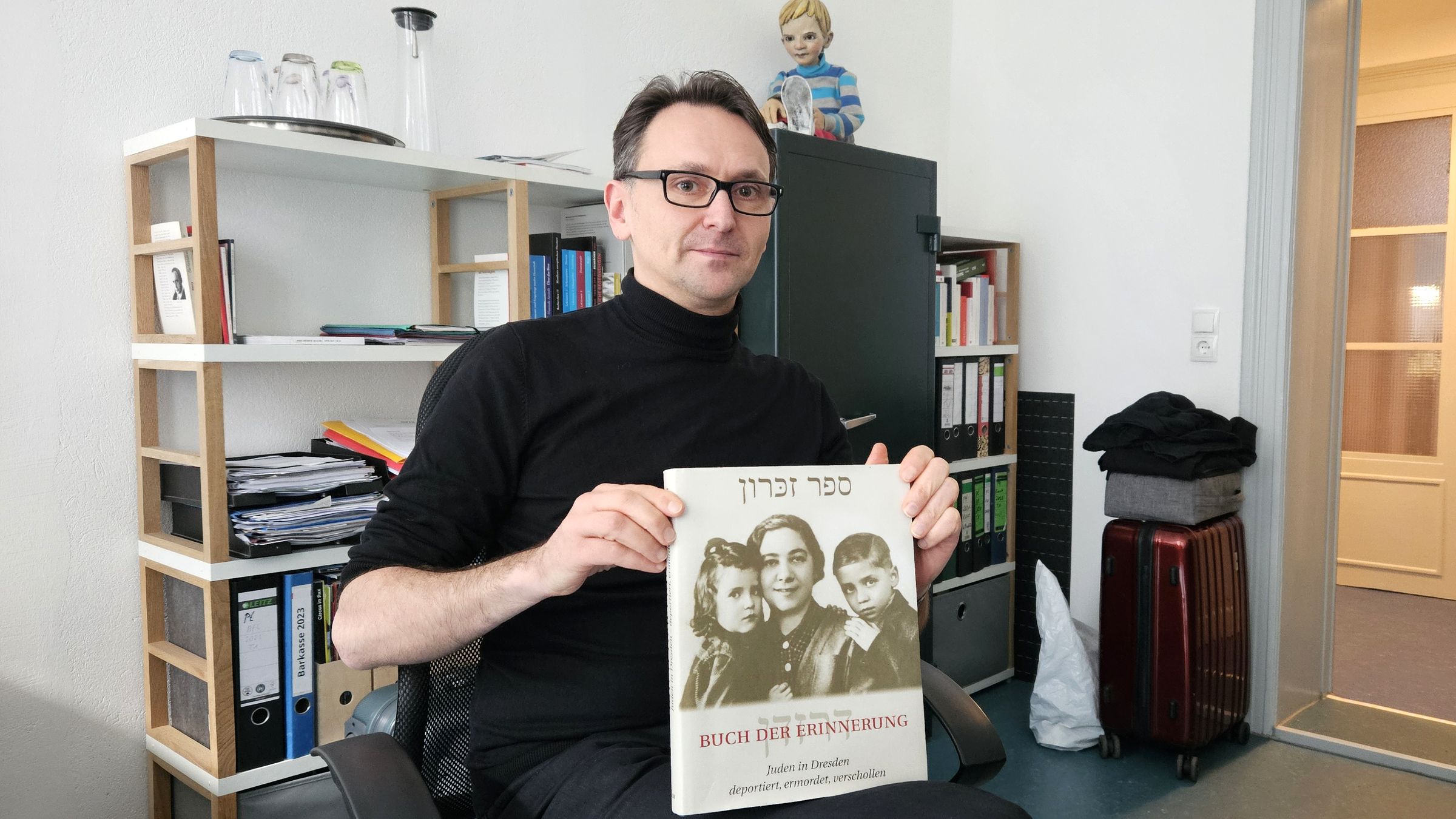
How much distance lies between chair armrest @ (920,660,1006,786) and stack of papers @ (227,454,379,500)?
1.19 metres

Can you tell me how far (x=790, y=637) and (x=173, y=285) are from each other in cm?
141

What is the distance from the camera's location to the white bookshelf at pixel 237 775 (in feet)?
5.87

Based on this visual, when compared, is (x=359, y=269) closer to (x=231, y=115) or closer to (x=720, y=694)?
(x=231, y=115)

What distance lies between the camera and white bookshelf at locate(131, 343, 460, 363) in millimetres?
1729

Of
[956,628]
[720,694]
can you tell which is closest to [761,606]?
[720,694]

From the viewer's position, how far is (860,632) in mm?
1052

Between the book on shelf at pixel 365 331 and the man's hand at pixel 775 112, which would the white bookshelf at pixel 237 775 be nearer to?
the book on shelf at pixel 365 331

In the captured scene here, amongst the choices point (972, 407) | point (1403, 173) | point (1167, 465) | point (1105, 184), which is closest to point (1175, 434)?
point (1167, 465)

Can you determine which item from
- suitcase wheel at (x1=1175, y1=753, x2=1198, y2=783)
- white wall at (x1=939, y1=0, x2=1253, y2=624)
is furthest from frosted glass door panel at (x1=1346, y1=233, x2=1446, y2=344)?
suitcase wheel at (x1=1175, y1=753, x2=1198, y2=783)

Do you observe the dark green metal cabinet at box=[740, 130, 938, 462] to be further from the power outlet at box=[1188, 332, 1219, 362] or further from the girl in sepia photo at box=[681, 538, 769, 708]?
the girl in sepia photo at box=[681, 538, 769, 708]

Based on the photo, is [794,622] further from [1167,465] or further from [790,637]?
[1167,465]

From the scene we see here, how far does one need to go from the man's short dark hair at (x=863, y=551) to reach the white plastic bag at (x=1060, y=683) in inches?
82.5

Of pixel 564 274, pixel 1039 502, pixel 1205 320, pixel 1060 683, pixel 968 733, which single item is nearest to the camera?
pixel 968 733

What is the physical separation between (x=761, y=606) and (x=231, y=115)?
1.38m
